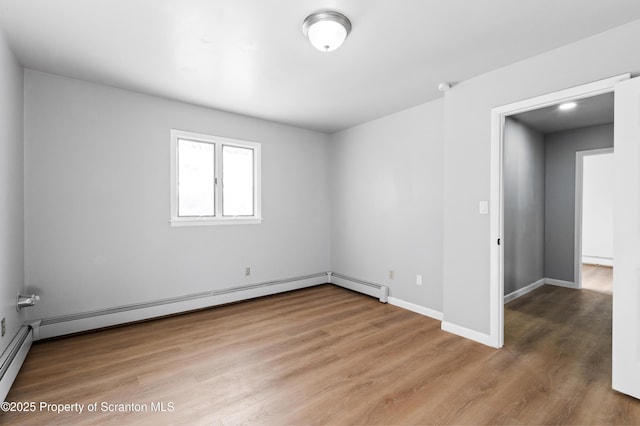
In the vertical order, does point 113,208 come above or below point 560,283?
above

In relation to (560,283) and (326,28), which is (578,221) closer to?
(560,283)

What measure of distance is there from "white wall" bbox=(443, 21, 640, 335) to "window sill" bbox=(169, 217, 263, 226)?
Result: 254cm

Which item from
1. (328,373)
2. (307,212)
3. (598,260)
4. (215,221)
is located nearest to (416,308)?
(328,373)

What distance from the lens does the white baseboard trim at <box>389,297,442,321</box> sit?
3433mm

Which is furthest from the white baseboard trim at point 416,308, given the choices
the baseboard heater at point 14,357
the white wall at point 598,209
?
the white wall at point 598,209

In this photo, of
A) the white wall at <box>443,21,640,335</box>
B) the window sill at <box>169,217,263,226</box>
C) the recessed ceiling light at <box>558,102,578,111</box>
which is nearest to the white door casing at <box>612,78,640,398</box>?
the white wall at <box>443,21,640,335</box>

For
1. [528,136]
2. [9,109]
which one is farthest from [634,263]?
[9,109]

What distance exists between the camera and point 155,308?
3.39 m

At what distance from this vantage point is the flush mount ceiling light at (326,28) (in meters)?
1.95

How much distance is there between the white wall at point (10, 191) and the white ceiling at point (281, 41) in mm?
299

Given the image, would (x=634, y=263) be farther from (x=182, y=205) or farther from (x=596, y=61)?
(x=182, y=205)

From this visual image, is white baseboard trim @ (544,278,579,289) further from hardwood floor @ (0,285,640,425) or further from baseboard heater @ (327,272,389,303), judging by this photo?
baseboard heater @ (327,272,389,303)

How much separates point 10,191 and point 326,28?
8.85 ft

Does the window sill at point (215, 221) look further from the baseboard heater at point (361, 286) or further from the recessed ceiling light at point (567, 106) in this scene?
the recessed ceiling light at point (567, 106)
